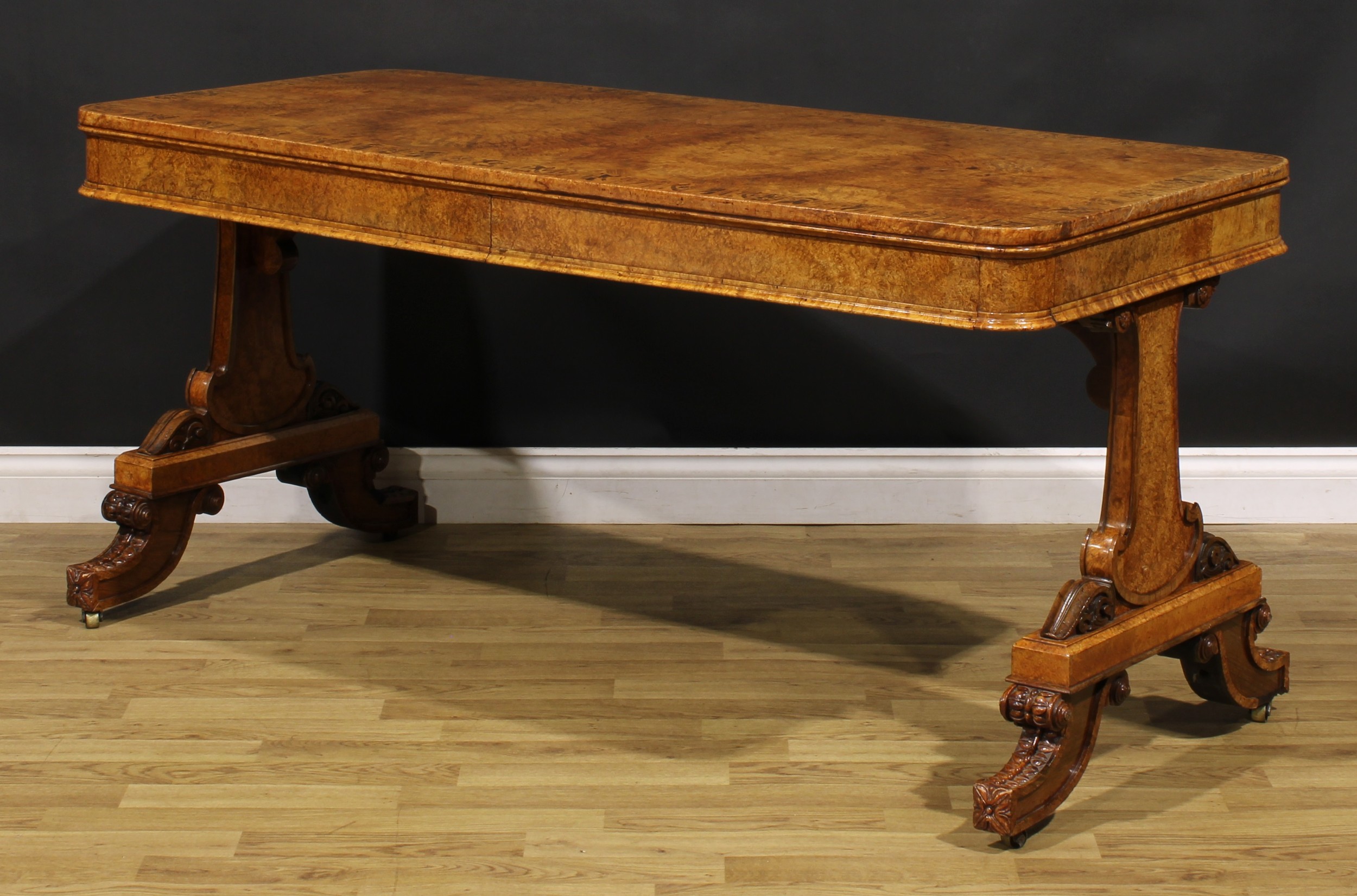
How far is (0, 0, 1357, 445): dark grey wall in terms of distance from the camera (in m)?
3.14

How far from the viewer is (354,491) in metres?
3.20

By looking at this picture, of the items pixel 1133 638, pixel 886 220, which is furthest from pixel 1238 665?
pixel 886 220

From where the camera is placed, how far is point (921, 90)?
316 centimetres

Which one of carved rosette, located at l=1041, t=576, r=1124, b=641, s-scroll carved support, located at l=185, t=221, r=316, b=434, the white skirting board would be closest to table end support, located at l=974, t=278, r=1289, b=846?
carved rosette, located at l=1041, t=576, r=1124, b=641

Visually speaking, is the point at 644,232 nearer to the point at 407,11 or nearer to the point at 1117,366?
the point at 1117,366

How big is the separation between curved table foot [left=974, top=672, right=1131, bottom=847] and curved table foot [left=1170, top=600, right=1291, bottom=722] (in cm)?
22

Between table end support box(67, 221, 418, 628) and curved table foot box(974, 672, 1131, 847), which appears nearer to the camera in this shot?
curved table foot box(974, 672, 1131, 847)

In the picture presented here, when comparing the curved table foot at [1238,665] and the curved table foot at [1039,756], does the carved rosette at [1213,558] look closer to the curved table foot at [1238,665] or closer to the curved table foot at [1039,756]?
the curved table foot at [1238,665]

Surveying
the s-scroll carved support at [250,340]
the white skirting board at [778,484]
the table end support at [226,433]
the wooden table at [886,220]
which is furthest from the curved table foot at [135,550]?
the wooden table at [886,220]

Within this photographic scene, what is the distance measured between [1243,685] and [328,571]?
5.23 ft

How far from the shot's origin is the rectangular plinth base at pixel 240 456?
285 centimetres

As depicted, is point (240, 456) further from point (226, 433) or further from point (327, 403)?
point (327, 403)

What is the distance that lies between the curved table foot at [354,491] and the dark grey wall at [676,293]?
0.54 ft

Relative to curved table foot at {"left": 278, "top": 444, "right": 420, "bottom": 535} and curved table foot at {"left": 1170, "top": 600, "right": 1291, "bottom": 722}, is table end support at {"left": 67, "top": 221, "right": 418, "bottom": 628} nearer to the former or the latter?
curved table foot at {"left": 278, "top": 444, "right": 420, "bottom": 535}
